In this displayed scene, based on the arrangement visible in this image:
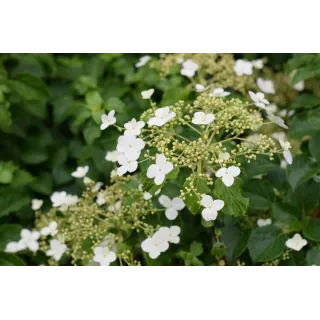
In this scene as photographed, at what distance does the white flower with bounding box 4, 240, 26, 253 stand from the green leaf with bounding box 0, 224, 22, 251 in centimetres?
3

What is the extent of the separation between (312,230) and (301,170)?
5.9 inches

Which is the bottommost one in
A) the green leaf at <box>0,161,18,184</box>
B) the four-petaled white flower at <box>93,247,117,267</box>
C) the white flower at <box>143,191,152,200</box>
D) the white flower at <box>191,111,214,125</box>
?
the four-petaled white flower at <box>93,247,117,267</box>

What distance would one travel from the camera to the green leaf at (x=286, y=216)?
1.39m

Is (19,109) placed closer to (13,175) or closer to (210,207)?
(13,175)

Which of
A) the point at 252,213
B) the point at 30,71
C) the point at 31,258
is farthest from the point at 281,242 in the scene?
the point at 30,71

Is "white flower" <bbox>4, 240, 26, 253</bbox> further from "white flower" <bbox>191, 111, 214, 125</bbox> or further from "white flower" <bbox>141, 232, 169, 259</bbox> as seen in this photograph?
"white flower" <bbox>191, 111, 214, 125</bbox>

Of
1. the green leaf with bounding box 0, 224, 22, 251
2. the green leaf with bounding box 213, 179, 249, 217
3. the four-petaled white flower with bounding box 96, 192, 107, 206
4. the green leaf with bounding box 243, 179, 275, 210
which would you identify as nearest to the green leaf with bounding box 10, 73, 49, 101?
the green leaf with bounding box 0, 224, 22, 251

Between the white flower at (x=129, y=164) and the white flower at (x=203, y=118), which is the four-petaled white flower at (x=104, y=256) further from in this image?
the white flower at (x=203, y=118)

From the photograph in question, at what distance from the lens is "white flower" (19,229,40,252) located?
5.14 feet

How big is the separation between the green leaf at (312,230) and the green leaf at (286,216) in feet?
0.07

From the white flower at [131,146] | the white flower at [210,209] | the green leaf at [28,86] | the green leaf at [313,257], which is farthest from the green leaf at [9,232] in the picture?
the green leaf at [313,257]

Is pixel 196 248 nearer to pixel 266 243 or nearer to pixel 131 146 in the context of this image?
pixel 266 243

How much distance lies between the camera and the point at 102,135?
5.62ft

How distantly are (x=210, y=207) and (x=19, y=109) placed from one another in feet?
3.40
